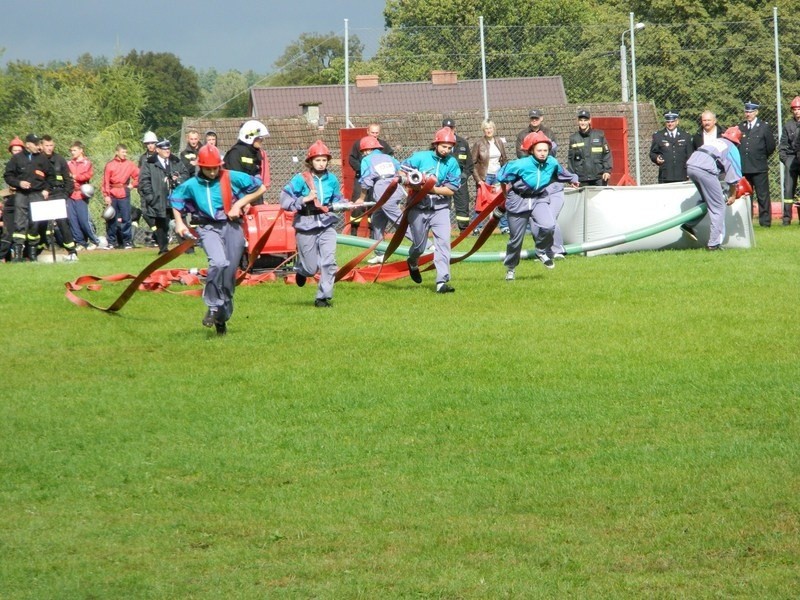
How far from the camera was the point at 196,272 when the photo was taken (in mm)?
19172

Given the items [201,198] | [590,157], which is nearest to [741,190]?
[590,157]

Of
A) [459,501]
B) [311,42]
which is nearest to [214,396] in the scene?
[459,501]

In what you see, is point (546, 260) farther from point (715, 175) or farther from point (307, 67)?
point (307, 67)

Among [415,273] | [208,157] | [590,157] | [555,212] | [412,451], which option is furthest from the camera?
[590,157]

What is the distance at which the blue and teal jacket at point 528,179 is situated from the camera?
57.2 ft

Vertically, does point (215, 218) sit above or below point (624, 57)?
below

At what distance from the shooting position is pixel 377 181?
793 inches

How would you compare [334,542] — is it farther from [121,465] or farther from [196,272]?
[196,272]

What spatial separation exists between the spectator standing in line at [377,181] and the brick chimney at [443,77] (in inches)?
309

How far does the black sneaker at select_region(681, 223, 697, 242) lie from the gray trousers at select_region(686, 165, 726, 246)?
520 mm

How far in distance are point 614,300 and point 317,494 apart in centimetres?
825

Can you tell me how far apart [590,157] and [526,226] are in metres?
5.55

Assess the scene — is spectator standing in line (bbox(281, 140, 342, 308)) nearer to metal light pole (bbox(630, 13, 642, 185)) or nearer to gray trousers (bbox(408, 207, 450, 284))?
gray trousers (bbox(408, 207, 450, 284))

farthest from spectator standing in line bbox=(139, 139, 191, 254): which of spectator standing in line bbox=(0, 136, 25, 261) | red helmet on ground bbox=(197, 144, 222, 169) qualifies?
red helmet on ground bbox=(197, 144, 222, 169)
